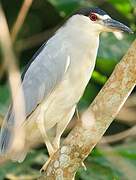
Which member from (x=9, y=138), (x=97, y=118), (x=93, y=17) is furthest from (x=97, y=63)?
(x=97, y=118)

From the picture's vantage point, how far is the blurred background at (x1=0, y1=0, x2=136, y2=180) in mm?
3141

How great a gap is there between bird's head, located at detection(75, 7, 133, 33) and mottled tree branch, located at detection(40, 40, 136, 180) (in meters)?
0.60

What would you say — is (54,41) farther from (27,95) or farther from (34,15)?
(34,15)

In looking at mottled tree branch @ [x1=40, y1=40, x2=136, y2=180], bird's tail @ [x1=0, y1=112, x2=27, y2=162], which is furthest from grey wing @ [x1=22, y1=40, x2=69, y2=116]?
mottled tree branch @ [x1=40, y1=40, x2=136, y2=180]

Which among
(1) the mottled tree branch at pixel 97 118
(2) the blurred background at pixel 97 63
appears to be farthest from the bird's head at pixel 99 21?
(1) the mottled tree branch at pixel 97 118

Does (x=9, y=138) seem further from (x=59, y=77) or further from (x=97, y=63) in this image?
(x=97, y=63)

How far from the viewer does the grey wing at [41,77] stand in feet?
9.37

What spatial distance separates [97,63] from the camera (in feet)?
11.8

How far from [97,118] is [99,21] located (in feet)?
2.55

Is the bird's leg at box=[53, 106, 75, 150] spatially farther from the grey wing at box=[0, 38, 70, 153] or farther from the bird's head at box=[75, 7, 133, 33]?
the bird's head at box=[75, 7, 133, 33]

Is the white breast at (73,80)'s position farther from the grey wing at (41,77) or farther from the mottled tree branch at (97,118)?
the mottled tree branch at (97,118)

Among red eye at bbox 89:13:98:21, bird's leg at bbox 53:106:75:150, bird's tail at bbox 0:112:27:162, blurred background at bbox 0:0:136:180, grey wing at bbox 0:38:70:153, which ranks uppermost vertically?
red eye at bbox 89:13:98:21

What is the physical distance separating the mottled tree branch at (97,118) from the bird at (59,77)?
0.44 metres

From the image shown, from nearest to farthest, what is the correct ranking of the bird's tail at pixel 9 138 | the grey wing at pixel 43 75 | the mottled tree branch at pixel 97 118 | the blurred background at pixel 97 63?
the mottled tree branch at pixel 97 118 < the bird's tail at pixel 9 138 < the grey wing at pixel 43 75 < the blurred background at pixel 97 63
